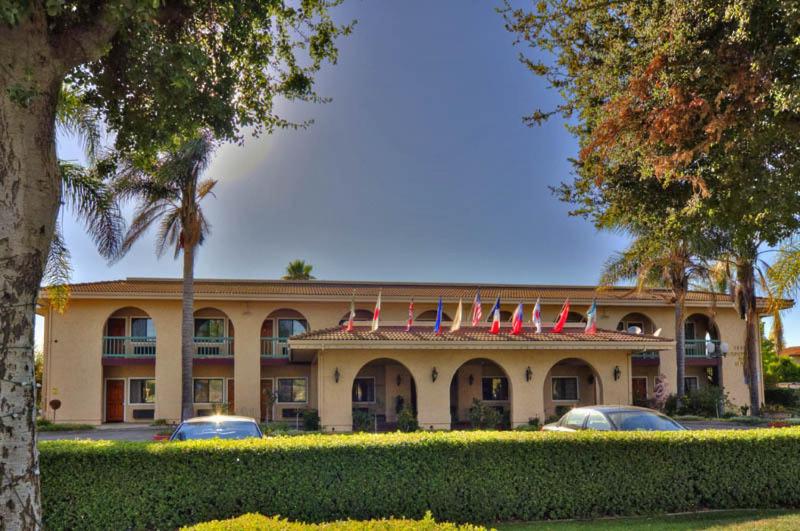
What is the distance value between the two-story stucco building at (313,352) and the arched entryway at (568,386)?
0.06m

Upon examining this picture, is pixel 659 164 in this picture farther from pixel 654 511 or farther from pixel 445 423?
pixel 445 423

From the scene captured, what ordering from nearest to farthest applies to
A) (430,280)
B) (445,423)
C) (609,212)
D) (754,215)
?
(754,215) → (609,212) → (445,423) → (430,280)

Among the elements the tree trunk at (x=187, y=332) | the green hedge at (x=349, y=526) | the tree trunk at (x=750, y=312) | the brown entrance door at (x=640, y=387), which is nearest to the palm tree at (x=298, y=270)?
the tree trunk at (x=187, y=332)

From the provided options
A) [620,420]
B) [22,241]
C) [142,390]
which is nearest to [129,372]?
[142,390]

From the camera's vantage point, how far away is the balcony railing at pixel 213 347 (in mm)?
31892

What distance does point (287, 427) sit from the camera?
26.3 metres

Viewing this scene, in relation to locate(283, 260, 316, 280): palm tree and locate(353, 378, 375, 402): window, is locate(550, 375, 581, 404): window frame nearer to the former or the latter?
locate(353, 378, 375, 402): window

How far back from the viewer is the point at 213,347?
105 ft

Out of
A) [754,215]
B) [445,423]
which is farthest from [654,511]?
[445,423]

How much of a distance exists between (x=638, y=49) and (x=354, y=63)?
850cm

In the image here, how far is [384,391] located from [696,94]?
75.5ft

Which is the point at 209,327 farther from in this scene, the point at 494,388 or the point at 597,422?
the point at 597,422

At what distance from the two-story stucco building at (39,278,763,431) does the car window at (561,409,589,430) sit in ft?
31.6

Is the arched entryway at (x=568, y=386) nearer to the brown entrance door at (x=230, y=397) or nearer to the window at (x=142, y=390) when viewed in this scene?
the brown entrance door at (x=230, y=397)
